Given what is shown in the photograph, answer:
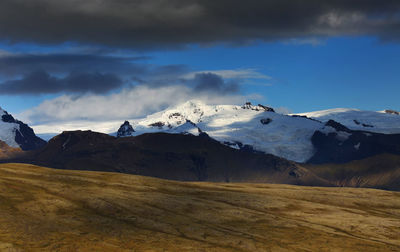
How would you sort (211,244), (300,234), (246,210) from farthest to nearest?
(246,210), (300,234), (211,244)

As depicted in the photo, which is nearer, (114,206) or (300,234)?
(300,234)

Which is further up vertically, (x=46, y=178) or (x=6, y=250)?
(x=46, y=178)

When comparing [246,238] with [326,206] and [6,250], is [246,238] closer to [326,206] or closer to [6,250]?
[6,250]

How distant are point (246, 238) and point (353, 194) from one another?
83350 mm

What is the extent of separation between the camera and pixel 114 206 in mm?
116562

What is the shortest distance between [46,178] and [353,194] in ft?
275

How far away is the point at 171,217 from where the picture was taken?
368 ft

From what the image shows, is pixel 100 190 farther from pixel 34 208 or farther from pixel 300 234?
pixel 300 234

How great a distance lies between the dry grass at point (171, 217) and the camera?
89.9 m

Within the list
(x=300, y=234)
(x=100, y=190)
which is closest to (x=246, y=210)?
(x=300, y=234)

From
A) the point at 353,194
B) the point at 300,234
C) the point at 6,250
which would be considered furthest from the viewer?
the point at 353,194

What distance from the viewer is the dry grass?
89.9 metres

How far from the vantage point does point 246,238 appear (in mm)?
96938

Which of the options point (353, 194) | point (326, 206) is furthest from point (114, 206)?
point (353, 194)
